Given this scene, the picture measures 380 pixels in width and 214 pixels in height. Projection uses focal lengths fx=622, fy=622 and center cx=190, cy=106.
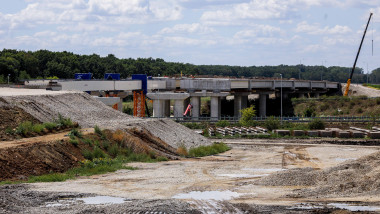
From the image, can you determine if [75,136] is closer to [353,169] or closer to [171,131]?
[171,131]

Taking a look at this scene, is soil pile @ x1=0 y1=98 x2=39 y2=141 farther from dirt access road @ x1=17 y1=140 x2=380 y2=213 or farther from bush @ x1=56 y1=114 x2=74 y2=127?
dirt access road @ x1=17 y1=140 x2=380 y2=213

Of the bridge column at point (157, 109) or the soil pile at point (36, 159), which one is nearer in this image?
the soil pile at point (36, 159)

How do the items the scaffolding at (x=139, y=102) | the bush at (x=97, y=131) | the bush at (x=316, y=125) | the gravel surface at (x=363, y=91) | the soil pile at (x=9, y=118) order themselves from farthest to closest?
the gravel surface at (x=363, y=91) < the scaffolding at (x=139, y=102) < the bush at (x=316, y=125) < the bush at (x=97, y=131) < the soil pile at (x=9, y=118)

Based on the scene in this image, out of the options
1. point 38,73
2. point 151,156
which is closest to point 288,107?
point 38,73

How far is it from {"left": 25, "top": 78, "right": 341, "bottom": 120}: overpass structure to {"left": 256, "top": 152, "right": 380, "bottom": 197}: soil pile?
121 ft

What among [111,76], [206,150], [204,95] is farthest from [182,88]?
[206,150]

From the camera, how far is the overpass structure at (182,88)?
71.0m

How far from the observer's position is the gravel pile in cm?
4381

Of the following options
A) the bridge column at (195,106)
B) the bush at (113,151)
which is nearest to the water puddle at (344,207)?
the bush at (113,151)

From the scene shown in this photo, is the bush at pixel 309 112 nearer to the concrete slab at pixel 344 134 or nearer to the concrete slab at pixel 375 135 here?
the concrete slab at pixel 344 134

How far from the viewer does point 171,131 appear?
170 ft

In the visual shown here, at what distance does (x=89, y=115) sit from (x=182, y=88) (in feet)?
154

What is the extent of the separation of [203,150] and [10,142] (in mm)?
17828

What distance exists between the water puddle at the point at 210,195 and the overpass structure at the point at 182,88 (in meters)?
37.4
